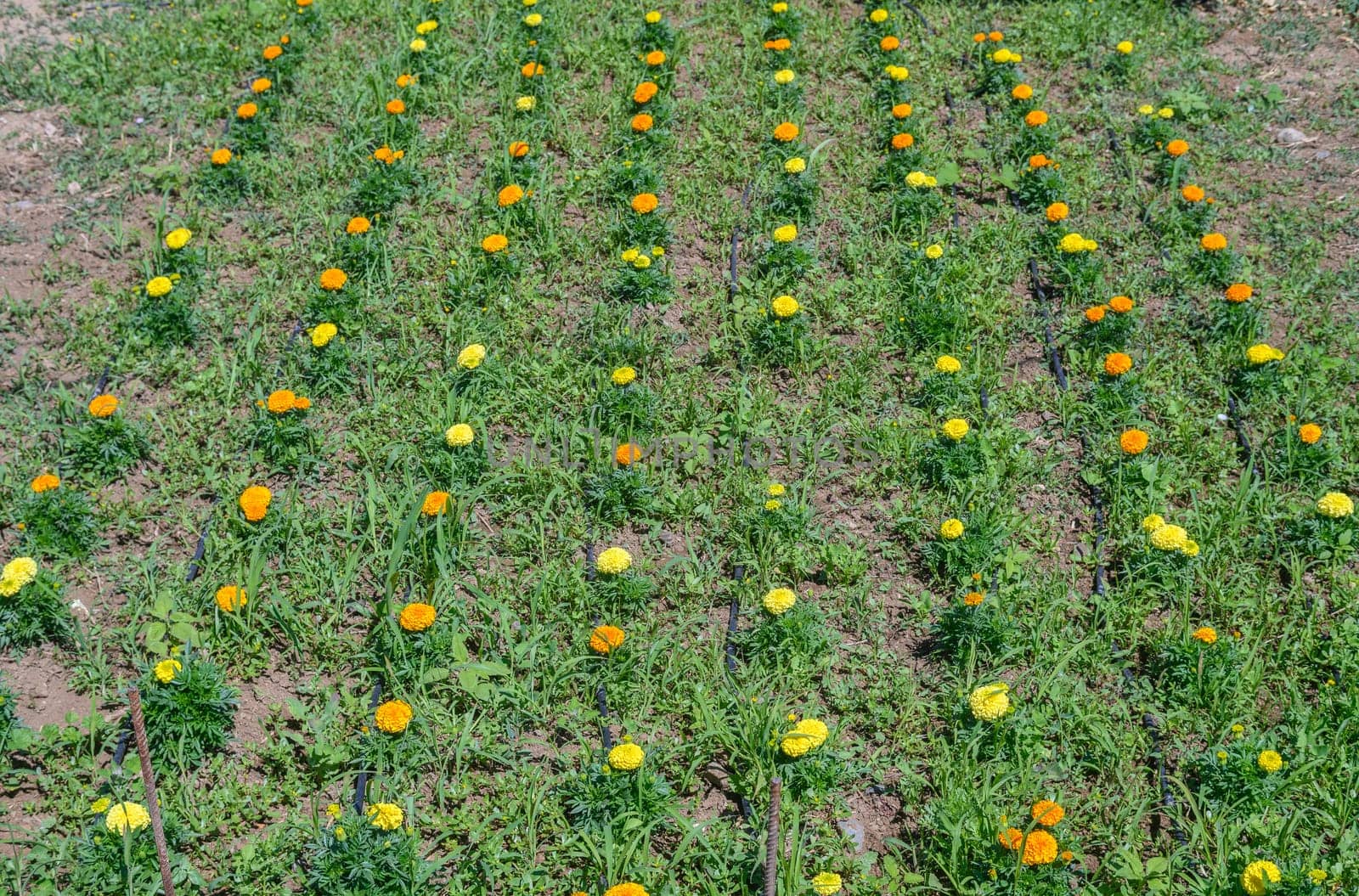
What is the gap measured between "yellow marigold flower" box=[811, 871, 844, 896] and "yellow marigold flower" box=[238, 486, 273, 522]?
7.35ft

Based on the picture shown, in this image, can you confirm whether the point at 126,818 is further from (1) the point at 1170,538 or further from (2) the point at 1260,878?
(1) the point at 1170,538

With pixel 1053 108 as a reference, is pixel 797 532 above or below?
below

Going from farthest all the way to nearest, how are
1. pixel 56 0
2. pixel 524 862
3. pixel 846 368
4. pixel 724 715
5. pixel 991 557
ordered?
pixel 56 0, pixel 846 368, pixel 991 557, pixel 724 715, pixel 524 862

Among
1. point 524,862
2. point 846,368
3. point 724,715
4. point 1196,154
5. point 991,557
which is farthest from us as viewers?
point 1196,154

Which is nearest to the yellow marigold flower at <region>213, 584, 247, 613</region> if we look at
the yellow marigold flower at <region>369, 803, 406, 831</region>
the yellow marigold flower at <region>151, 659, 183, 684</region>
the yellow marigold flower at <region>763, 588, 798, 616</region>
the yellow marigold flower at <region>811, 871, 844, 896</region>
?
the yellow marigold flower at <region>151, 659, 183, 684</region>

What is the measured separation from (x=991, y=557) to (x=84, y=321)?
12.3 feet

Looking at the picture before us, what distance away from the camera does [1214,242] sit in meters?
4.81

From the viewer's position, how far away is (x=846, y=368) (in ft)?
15.1

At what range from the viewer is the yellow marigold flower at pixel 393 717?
3420 millimetres

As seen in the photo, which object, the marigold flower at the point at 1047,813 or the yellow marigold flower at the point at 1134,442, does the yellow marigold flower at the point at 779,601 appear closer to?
the marigold flower at the point at 1047,813

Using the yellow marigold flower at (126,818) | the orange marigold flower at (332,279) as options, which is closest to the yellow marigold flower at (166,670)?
the yellow marigold flower at (126,818)

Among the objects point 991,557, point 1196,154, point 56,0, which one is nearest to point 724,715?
point 991,557

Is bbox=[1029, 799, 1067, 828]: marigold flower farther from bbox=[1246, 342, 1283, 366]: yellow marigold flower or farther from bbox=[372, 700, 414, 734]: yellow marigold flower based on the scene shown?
bbox=[1246, 342, 1283, 366]: yellow marigold flower

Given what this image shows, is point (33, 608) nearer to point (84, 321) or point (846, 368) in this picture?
point (84, 321)
